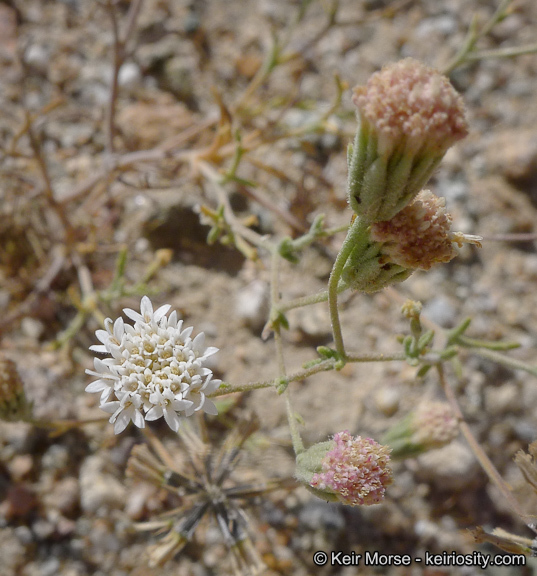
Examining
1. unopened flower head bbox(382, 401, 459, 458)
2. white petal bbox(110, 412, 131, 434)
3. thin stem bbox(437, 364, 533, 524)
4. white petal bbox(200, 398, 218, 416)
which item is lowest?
unopened flower head bbox(382, 401, 459, 458)

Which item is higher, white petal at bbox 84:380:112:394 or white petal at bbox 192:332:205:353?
white petal at bbox 192:332:205:353

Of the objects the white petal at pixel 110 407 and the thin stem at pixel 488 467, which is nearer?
the white petal at pixel 110 407

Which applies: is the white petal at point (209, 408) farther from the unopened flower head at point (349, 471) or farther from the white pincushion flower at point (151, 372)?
the unopened flower head at point (349, 471)

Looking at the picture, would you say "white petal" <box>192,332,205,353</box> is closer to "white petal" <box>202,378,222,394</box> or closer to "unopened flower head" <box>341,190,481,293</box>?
"white petal" <box>202,378,222,394</box>

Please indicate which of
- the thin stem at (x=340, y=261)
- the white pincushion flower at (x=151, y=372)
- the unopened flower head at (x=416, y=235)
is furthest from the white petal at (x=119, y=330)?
the unopened flower head at (x=416, y=235)

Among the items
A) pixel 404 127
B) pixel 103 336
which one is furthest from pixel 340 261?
pixel 103 336

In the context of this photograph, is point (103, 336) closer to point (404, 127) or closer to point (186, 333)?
point (186, 333)

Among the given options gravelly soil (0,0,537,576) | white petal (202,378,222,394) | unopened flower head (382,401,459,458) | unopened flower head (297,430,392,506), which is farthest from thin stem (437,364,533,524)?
white petal (202,378,222,394)
